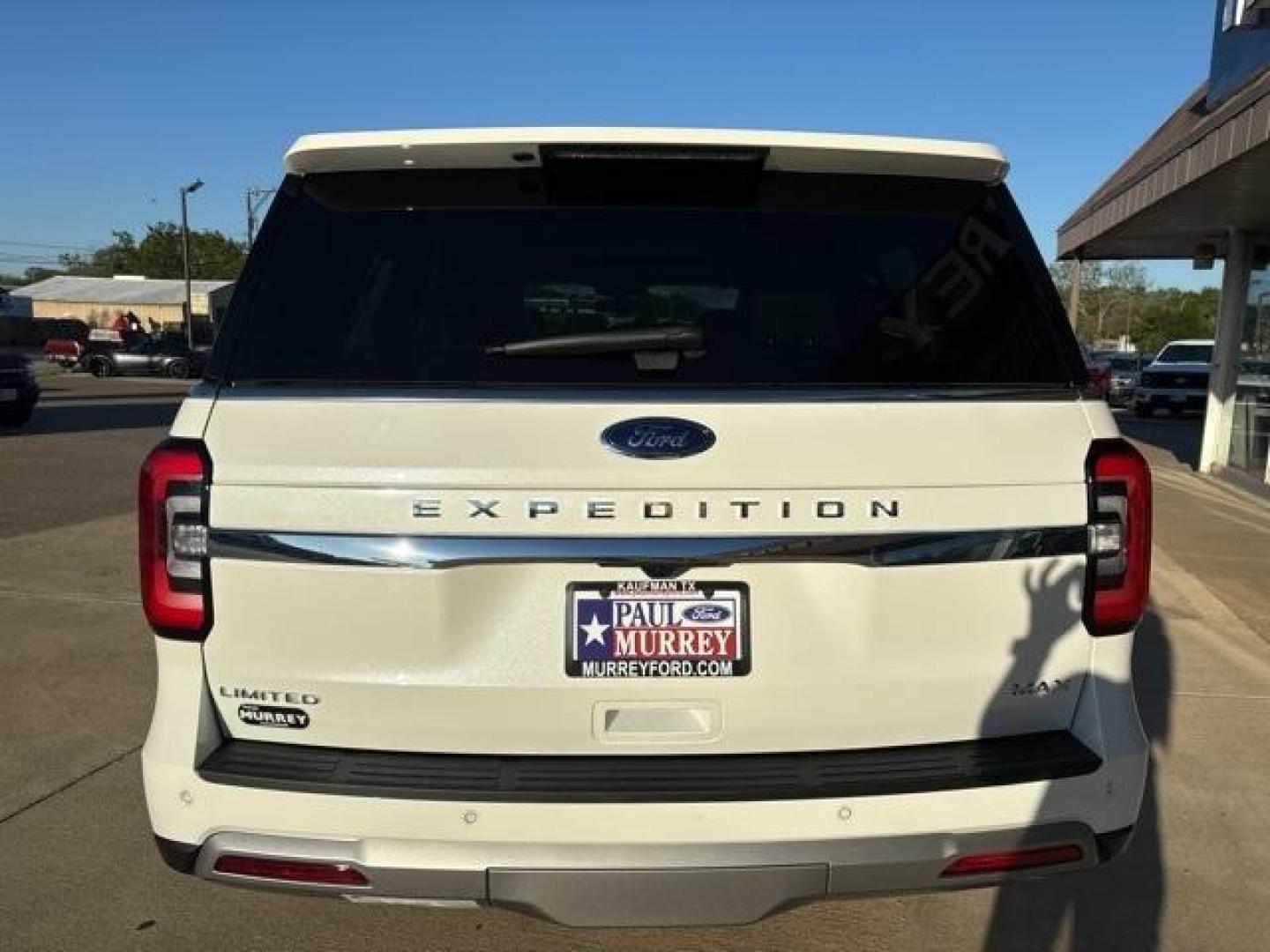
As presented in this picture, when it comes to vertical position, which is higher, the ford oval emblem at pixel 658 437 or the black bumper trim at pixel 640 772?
the ford oval emblem at pixel 658 437

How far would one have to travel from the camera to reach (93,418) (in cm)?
1931

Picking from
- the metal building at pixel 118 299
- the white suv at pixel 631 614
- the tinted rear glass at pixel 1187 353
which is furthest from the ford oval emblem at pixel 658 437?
the metal building at pixel 118 299

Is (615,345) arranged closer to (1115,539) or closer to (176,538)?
(176,538)

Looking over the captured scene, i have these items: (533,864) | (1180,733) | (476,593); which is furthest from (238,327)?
(1180,733)

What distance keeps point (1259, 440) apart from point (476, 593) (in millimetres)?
12458

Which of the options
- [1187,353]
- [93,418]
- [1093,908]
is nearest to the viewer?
[1093,908]

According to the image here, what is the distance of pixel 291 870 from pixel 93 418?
64.0 feet

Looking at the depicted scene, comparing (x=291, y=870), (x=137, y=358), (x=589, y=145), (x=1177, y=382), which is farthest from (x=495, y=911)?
(x=137, y=358)

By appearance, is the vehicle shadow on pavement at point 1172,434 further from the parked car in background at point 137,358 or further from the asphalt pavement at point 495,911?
the parked car in background at point 137,358

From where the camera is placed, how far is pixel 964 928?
3016 mm

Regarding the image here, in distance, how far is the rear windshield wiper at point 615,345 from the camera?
2238mm

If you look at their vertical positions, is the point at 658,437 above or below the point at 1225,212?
below

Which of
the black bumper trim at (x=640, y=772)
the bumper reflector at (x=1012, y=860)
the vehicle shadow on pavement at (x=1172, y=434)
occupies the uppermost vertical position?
the black bumper trim at (x=640, y=772)

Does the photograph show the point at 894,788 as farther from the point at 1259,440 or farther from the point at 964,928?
the point at 1259,440
